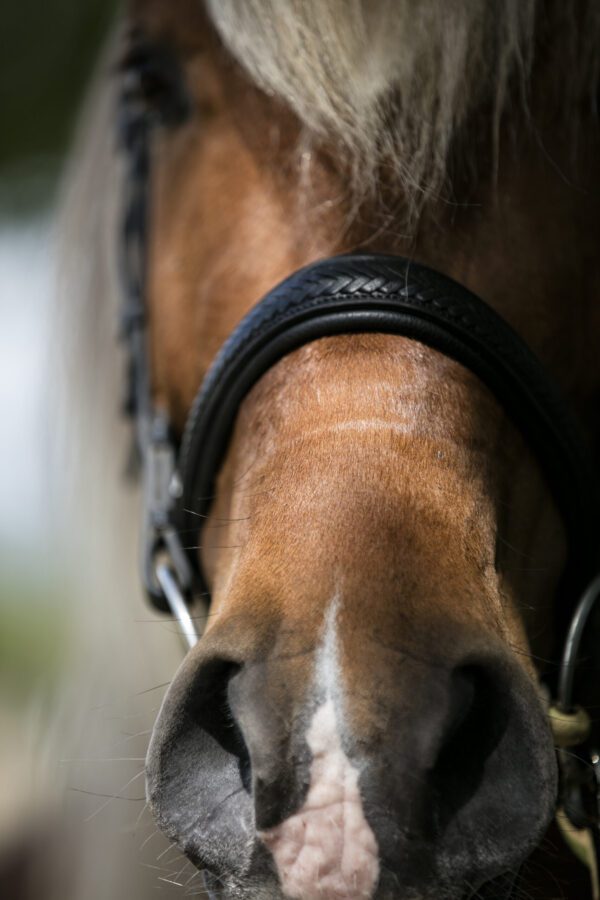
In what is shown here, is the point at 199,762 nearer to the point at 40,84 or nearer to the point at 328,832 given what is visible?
the point at 328,832

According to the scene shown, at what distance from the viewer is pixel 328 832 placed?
640 mm

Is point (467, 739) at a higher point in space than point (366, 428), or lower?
lower

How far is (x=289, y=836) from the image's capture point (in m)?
0.65

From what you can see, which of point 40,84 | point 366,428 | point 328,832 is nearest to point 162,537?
point 366,428

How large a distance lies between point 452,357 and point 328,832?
1.39ft

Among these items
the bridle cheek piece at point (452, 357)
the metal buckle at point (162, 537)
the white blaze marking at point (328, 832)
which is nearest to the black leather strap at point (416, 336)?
the bridle cheek piece at point (452, 357)

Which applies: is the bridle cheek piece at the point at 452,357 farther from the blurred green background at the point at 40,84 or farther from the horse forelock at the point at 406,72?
the blurred green background at the point at 40,84

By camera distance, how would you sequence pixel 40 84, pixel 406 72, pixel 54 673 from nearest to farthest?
pixel 406 72, pixel 54 673, pixel 40 84

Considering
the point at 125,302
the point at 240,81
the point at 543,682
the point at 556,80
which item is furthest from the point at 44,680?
the point at 556,80

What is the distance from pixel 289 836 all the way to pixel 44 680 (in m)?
1.03

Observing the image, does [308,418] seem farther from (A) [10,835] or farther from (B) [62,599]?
(A) [10,835]

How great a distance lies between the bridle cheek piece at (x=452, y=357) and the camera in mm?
855

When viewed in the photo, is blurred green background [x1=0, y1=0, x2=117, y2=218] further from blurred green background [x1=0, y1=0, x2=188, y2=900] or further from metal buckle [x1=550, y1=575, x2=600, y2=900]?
metal buckle [x1=550, y1=575, x2=600, y2=900]

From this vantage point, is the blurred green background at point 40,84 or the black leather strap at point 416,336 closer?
the black leather strap at point 416,336
